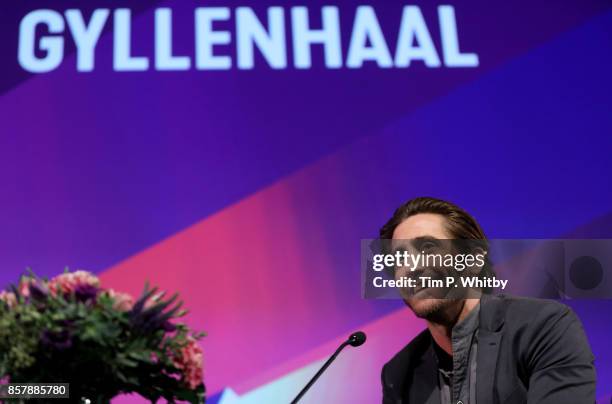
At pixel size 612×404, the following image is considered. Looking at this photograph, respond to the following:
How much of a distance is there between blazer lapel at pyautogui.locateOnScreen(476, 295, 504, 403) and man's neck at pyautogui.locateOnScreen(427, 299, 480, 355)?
0.04 m

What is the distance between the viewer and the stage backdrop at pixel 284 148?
3.32 meters

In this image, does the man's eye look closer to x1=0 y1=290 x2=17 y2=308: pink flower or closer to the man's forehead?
the man's forehead

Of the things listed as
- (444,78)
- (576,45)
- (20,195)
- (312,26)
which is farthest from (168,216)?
(576,45)

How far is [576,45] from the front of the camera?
3.67m

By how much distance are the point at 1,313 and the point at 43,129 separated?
7.20 feet

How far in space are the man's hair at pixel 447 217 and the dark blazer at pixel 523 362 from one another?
167 mm

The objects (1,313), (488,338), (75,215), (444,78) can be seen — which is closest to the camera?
(1,313)

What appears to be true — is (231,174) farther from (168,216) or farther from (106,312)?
(106,312)

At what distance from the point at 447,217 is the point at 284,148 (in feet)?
4.93

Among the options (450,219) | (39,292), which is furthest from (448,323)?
(39,292)

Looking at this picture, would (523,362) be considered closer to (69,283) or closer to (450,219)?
(450,219)

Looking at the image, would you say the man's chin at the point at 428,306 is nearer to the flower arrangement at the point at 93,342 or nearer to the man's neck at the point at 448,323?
the man's neck at the point at 448,323

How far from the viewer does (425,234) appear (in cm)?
203

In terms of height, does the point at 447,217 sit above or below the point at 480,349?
above
